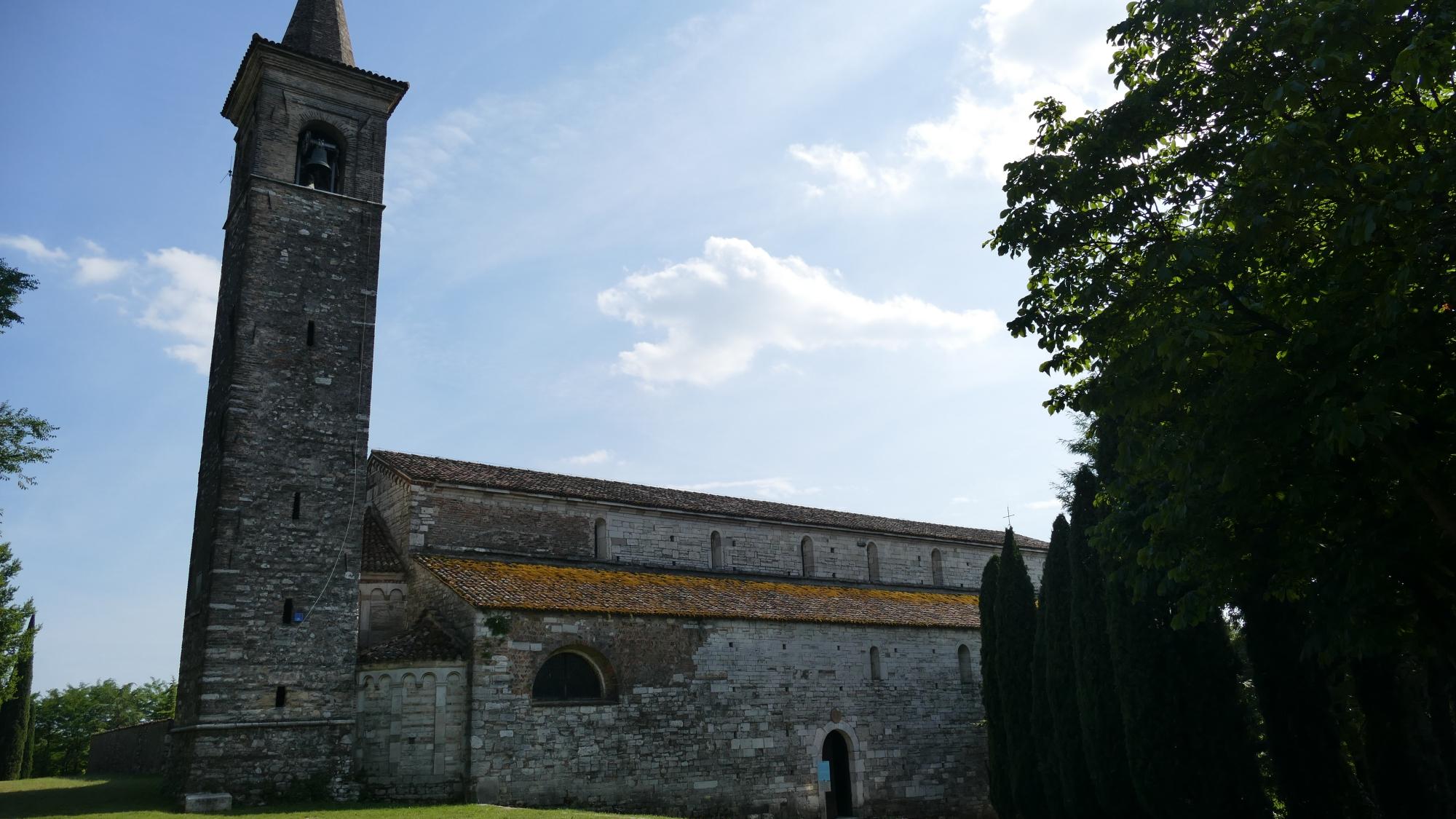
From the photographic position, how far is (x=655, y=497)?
27562mm

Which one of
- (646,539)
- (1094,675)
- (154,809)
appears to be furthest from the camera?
(646,539)

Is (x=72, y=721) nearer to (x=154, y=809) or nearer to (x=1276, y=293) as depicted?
(x=154, y=809)

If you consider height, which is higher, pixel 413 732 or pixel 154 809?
pixel 413 732

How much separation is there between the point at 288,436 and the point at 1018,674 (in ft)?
54.9

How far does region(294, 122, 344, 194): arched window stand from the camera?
22.1 meters

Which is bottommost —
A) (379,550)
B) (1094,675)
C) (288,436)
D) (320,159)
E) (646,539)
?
(1094,675)

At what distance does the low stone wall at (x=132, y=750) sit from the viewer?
81.6ft

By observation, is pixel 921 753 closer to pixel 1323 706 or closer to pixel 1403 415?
pixel 1323 706

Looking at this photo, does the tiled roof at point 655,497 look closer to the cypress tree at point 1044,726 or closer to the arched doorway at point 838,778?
the arched doorway at point 838,778

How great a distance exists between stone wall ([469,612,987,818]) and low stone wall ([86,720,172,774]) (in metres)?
9.23

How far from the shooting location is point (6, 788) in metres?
22.5

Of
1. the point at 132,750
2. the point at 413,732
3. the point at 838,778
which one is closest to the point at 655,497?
the point at 838,778

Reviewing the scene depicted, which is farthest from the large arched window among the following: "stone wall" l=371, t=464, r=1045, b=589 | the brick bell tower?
the brick bell tower

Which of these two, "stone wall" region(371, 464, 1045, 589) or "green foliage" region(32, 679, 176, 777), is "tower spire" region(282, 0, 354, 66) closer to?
"stone wall" region(371, 464, 1045, 589)
